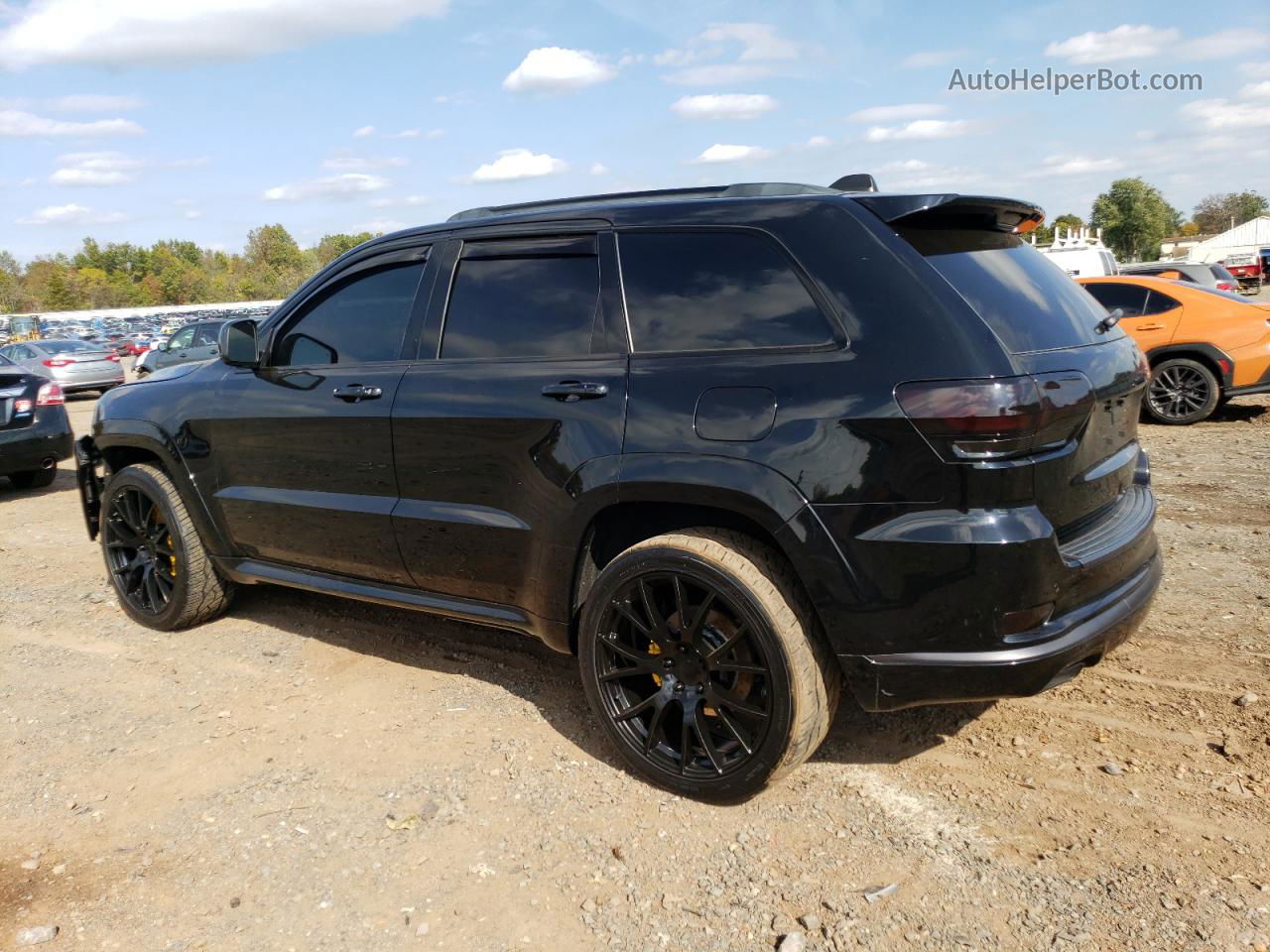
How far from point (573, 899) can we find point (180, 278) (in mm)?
137805

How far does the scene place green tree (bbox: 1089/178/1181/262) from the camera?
72500mm

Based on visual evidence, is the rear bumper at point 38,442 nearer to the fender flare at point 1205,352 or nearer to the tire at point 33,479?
the tire at point 33,479

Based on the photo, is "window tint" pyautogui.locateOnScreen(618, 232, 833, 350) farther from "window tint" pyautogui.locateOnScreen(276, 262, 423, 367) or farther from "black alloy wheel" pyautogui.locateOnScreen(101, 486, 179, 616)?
"black alloy wheel" pyautogui.locateOnScreen(101, 486, 179, 616)

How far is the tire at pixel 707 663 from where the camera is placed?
2.89m

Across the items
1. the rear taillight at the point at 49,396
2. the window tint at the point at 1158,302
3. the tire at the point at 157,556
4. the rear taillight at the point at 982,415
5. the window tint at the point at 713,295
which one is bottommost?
the tire at the point at 157,556

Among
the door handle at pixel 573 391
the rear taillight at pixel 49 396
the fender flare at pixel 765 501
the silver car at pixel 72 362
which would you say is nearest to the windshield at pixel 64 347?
the silver car at pixel 72 362

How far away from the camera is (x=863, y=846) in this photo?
2.88 metres

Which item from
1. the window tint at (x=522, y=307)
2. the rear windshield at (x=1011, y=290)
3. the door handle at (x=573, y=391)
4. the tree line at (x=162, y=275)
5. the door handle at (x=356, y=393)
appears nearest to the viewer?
the rear windshield at (x=1011, y=290)

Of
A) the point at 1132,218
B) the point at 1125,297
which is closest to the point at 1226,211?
the point at 1132,218

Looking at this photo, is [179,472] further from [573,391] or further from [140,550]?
[573,391]

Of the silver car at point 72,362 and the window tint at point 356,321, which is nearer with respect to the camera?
the window tint at point 356,321

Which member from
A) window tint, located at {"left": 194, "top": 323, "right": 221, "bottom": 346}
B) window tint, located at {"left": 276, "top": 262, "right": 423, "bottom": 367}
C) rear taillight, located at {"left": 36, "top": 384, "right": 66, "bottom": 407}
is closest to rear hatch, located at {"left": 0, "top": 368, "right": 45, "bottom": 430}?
rear taillight, located at {"left": 36, "top": 384, "right": 66, "bottom": 407}

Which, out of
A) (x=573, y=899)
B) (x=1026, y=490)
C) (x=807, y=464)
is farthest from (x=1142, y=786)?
(x=573, y=899)

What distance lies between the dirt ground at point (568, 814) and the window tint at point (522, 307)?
4.73 feet
